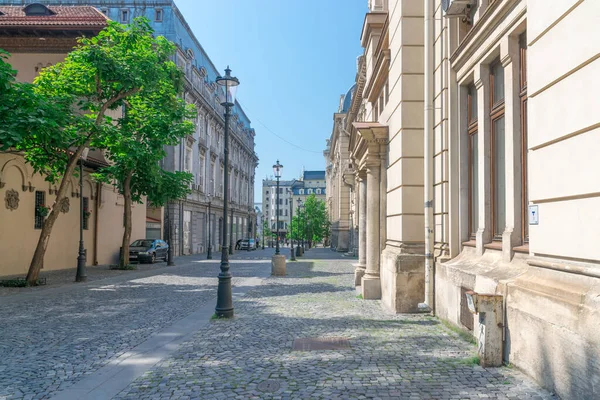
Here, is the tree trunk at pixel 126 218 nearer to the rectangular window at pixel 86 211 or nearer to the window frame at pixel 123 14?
the rectangular window at pixel 86 211

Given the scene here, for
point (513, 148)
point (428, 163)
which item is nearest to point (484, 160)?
point (513, 148)

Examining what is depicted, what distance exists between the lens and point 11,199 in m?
19.9

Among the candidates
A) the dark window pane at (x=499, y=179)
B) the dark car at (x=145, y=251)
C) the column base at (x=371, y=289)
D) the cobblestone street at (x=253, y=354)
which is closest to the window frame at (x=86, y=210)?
the dark car at (x=145, y=251)

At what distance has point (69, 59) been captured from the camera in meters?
17.4

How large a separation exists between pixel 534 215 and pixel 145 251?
26.6 m

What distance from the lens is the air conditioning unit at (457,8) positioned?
8154mm

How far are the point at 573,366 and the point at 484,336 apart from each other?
1576 millimetres

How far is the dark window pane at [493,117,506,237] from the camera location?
287 inches

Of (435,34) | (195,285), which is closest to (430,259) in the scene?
(435,34)

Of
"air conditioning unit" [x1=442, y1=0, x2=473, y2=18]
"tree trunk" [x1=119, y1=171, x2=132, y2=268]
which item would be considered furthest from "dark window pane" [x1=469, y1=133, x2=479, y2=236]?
"tree trunk" [x1=119, y1=171, x2=132, y2=268]

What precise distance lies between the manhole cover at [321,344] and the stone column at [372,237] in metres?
4.84

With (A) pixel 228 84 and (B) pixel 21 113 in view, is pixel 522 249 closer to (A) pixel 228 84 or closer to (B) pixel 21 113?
(A) pixel 228 84

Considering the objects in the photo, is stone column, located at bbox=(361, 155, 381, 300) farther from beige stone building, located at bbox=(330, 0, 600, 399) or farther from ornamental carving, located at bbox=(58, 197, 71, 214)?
ornamental carving, located at bbox=(58, 197, 71, 214)

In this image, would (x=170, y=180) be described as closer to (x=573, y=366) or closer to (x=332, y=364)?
(x=332, y=364)
